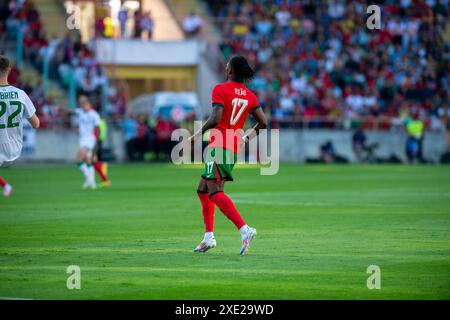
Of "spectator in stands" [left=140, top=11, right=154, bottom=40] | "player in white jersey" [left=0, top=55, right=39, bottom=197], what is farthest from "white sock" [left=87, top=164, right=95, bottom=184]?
"spectator in stands" [left=140, top=11, right=154, bottom=40]

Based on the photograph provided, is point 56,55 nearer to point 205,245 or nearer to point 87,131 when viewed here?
point 87,131

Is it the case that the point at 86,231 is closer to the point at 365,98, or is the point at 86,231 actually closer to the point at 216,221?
the point at 216,221

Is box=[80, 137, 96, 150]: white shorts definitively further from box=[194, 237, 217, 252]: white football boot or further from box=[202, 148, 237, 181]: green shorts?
box=[202, 148, 237, 181]: green shorts

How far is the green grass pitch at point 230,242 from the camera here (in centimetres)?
1039

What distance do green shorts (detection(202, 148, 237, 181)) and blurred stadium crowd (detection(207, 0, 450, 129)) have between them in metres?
30.5

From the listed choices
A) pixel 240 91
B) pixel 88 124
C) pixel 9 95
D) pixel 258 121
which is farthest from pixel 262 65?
pixel 240 91

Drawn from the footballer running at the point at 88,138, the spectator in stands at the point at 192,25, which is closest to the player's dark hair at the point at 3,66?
the footballer running at the point at 88,138

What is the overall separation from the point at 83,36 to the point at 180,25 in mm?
5348

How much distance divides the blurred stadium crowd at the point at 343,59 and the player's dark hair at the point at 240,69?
30421 mm

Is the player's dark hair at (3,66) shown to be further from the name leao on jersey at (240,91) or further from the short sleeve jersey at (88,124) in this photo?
the short sleeve jersey at (88,124)

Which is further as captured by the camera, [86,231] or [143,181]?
[143,181]

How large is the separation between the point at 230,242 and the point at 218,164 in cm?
193

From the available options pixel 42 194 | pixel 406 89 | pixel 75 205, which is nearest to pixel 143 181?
pixel 42 194

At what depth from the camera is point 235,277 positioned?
36.2 feet
